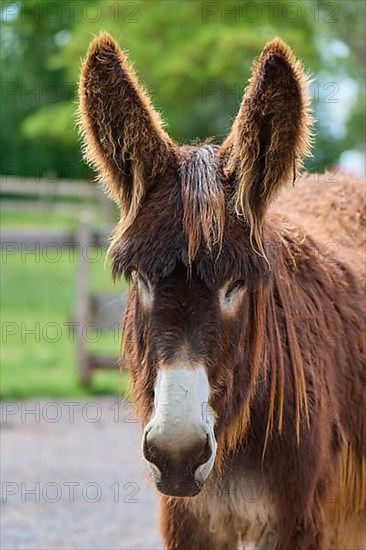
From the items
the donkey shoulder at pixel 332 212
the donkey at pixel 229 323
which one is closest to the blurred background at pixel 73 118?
Answer: the donkey shoulder at pixel 332 212

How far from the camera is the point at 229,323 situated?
311 centimetres

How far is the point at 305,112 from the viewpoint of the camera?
10.2 ft

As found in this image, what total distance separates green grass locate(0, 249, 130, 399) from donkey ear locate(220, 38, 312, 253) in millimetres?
3644

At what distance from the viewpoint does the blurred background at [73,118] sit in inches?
414

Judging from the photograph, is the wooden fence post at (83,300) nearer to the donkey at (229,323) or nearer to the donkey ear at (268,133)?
the donkey at (229,323)

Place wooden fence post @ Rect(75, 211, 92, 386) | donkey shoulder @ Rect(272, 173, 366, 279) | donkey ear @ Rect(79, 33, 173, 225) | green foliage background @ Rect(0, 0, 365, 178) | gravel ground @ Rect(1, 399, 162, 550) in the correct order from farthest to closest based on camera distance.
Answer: green foliage background @ Rect(0, 0, 365, 178)
wooden fence post @ Rect(75, 211, 92, 386)
gravel ground @ Rect(1, 399, 162, 550)
donkey shoulder @ Rect(272, 173, 366, 279)
donkey ear @ Rect(79, 33, 173, 225)

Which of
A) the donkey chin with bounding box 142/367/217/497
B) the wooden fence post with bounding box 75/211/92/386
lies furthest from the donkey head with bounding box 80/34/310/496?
the wooden fence post with bounding box 75/211/92/386

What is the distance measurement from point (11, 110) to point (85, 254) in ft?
87.2

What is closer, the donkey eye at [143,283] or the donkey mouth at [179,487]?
the donkey mouth at [179,487]

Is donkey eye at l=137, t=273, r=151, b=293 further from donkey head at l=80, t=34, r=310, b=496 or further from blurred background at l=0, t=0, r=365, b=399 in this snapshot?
blurred background at l=0, t=0, r=365, b=399

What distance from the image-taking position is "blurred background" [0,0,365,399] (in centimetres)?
1051

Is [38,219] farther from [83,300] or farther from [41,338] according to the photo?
[83,300]

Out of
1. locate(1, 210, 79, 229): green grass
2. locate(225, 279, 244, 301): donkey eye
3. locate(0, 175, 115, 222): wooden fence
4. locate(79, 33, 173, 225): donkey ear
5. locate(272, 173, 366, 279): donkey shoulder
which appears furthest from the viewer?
locate(1, 210, 79, 229): green grass

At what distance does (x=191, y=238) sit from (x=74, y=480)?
4530mm
